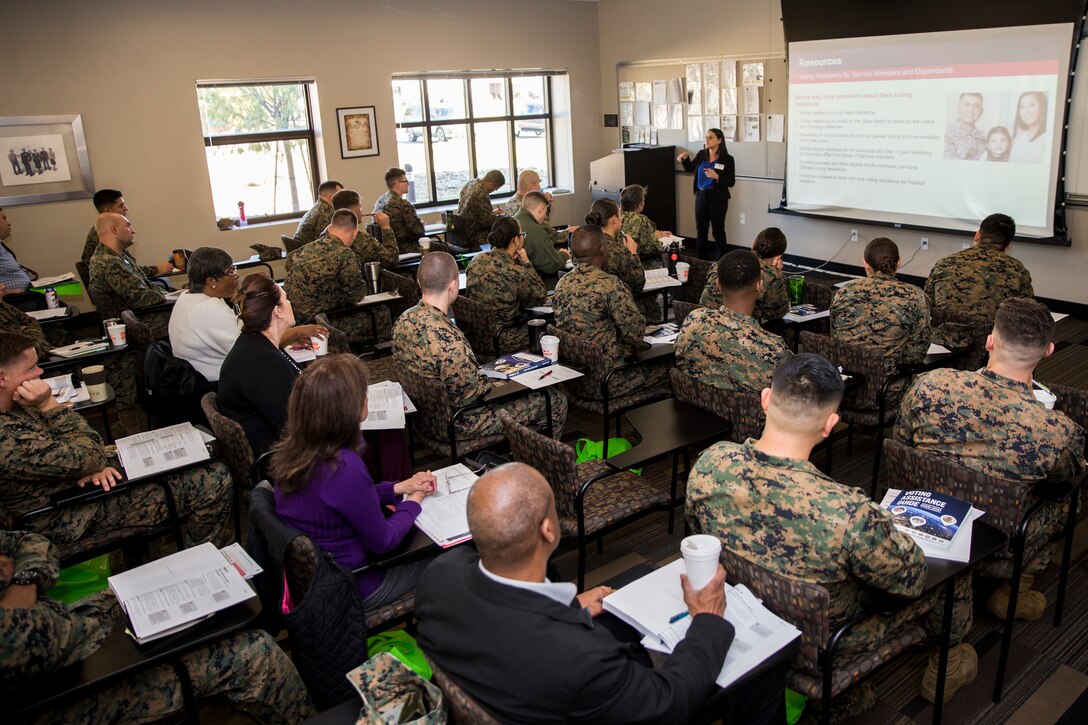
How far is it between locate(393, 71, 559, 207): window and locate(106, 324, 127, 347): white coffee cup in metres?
5.98

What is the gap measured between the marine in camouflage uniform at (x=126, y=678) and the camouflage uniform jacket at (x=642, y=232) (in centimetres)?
497

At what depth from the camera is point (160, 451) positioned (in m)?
3.39

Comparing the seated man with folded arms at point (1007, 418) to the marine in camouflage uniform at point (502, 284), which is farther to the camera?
the marine in camouflage uniform at point (502, 284)

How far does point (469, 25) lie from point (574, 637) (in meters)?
10.0

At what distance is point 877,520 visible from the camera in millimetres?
2117

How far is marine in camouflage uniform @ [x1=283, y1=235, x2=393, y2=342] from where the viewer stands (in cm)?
588

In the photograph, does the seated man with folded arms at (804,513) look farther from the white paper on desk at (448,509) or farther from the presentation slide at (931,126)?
the presentation slide at (931,126)

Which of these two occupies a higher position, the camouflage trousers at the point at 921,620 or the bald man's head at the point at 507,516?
the bald man's head at the point at 507,516

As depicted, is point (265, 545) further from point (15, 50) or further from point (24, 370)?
point (15, 50)

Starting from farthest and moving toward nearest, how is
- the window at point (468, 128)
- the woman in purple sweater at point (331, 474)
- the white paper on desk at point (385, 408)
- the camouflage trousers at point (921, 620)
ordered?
the window at point (468, 128)
the white paper on desk at point (385, 408)
the woman in purple sweater at point (331, 474)
the camouflage trousers at point (921, 620)

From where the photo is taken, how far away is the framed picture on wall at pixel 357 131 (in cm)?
965

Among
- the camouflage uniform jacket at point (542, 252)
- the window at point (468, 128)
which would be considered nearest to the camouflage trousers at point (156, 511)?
the camouflage uniform jacket at point (542, 252)

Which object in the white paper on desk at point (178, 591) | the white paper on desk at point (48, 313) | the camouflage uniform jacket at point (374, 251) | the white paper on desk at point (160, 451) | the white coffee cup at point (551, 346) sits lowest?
the white paper on desk at point (178, 591)

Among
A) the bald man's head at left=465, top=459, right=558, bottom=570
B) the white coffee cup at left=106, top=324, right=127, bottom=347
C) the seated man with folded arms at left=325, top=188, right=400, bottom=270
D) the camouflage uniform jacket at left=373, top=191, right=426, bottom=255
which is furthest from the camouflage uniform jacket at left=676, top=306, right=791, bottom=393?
the camouflage uniform jacket at left=373, top=191, right=426, bottom=255
